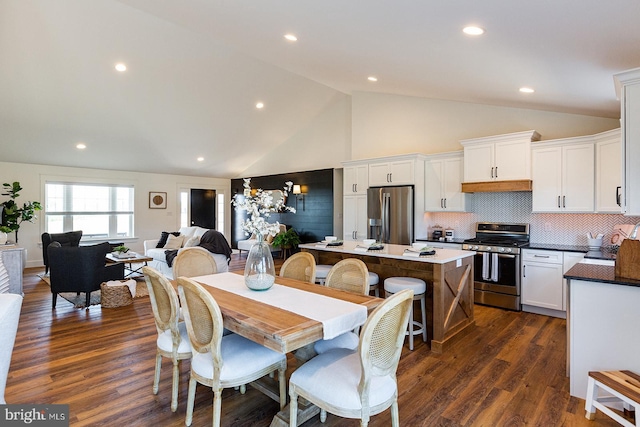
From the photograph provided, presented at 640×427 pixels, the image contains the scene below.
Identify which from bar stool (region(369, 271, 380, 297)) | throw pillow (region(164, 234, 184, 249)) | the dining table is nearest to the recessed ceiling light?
the dining table

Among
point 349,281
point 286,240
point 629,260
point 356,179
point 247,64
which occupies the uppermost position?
point 247,64

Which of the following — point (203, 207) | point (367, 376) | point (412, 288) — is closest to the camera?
point (367, 376)

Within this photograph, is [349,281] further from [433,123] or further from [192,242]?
[192,242]

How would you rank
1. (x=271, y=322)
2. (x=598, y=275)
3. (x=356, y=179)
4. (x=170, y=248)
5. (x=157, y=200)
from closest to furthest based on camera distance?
(x=271, y=322) → (x=598, y=275) → (x=356, y=179) → (x=170, y=248) → (x=157, y=200)

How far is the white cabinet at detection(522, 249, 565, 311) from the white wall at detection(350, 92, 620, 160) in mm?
1717

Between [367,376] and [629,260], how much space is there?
2088mm

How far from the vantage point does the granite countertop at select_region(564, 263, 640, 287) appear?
226 centimetres

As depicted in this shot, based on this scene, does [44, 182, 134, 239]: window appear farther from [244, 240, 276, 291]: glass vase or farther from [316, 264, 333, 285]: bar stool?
[244, 240, 276, 291]: glass vase

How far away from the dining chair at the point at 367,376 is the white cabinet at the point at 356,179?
15.7 ft

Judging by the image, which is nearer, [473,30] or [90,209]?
[473,30]

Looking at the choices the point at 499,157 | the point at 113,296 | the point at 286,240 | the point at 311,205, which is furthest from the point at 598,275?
the point at 286,240

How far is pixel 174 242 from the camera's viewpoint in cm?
736

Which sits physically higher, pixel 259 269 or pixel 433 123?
pixel 433 123

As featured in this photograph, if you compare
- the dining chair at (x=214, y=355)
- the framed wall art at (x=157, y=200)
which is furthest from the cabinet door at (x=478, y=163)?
the framed wall art at (x=157, y=200)
